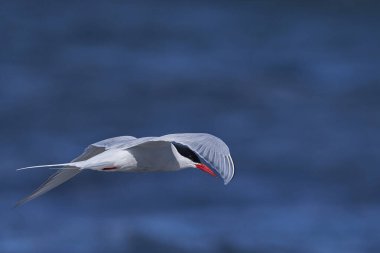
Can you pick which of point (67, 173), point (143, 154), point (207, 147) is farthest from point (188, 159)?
point (207, 147)

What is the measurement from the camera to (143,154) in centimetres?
685

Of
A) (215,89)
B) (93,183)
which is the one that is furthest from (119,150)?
(215,89)

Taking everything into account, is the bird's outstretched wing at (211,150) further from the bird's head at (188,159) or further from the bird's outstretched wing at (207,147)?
the bird's head at (188,159)

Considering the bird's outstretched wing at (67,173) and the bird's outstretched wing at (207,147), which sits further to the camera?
the bird's outstretched wing at (67,173)

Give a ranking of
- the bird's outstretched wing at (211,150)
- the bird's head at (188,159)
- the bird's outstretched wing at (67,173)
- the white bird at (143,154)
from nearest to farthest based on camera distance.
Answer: the bird's outstretched wing at (211,150) → the white bird at (143,154) → the bird's outstretched wing at (67,173) → the bird's head at (188,159)

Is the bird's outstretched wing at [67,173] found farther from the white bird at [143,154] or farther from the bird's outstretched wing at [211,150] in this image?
the bird's outstretched wing at [211,150]

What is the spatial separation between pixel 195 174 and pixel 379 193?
1682 millimetres

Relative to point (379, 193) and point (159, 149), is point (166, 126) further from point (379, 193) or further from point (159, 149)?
point (159, 149)

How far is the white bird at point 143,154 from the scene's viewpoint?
6383 mm

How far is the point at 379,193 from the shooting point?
1176 cm

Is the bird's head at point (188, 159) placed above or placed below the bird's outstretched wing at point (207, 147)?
above

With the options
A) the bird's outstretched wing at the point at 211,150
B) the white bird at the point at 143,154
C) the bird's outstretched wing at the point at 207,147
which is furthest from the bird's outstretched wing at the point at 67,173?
the bird's outstretched wing at the point at 211,150

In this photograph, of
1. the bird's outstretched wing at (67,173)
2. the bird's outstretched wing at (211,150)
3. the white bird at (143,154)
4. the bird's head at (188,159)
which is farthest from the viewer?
the bird's head at (188,159)

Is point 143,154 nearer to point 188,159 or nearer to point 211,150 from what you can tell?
point 188,159
